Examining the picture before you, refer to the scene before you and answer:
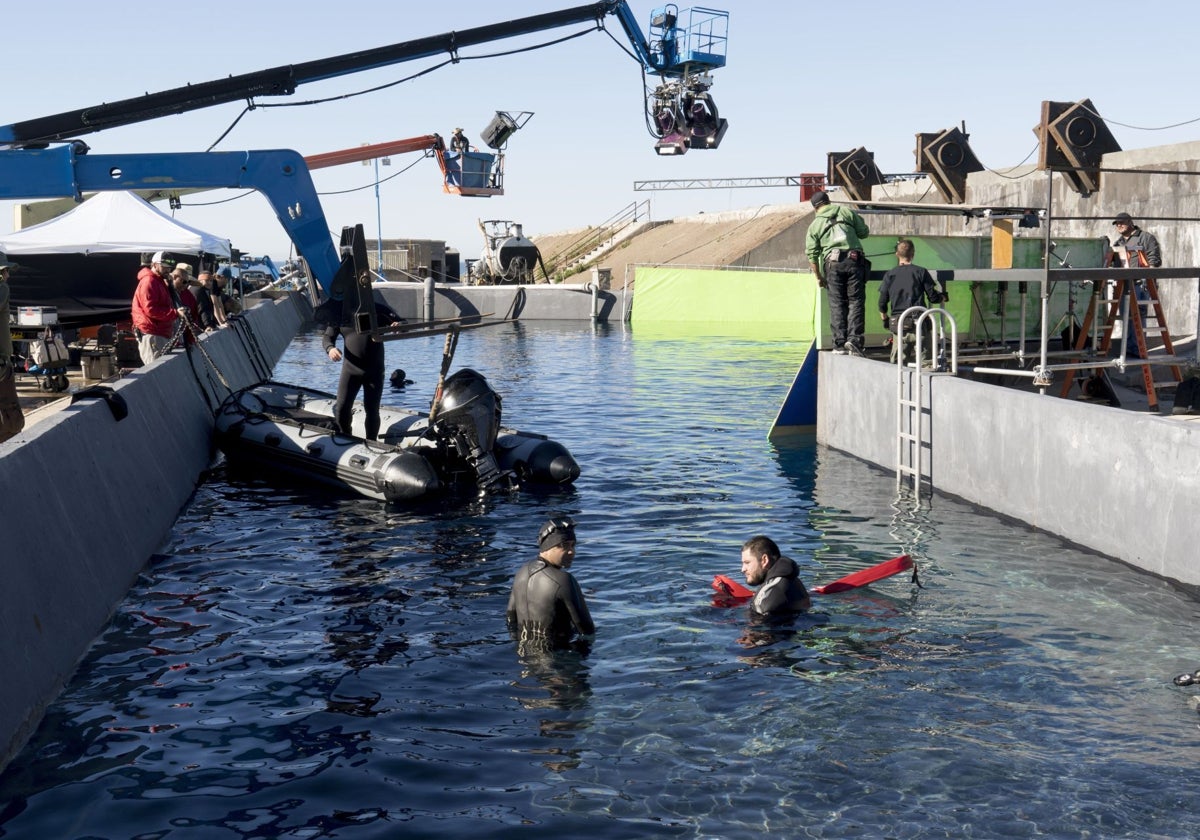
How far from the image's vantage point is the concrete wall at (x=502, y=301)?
51.7 m

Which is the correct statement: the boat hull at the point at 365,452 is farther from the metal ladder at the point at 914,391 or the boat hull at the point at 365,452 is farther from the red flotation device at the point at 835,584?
the red flotation device at the point at 835,584

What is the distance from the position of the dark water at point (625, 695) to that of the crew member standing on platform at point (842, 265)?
4.39 metres

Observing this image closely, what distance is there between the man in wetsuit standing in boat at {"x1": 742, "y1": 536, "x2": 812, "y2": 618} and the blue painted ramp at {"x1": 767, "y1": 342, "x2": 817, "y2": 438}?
9.72 m

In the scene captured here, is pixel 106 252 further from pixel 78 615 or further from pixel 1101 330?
pixel 1101 330

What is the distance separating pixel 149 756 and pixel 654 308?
4255 cm

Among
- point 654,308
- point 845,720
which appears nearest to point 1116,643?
point 845,720

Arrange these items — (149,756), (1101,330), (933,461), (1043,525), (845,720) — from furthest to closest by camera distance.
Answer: (1101,330) < (933,461) < (1043,525) < (845,720) < (149,756)

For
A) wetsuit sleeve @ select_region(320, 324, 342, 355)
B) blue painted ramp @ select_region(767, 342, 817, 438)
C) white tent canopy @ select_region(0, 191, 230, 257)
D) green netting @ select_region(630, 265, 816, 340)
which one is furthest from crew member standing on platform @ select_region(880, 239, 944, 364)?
green netting @ select_region(630, 265, 816, 340)

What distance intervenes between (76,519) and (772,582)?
5.73 m

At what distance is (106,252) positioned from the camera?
77.8 ft

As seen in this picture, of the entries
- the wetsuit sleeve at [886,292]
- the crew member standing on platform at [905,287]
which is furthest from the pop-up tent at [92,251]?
the crew member standing on platform at [905,287]

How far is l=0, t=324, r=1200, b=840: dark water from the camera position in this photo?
6289 millimetres

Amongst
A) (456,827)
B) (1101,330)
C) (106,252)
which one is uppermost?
(106,252)

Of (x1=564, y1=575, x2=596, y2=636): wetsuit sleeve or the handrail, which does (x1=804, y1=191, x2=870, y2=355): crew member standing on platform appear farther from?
the handrail
